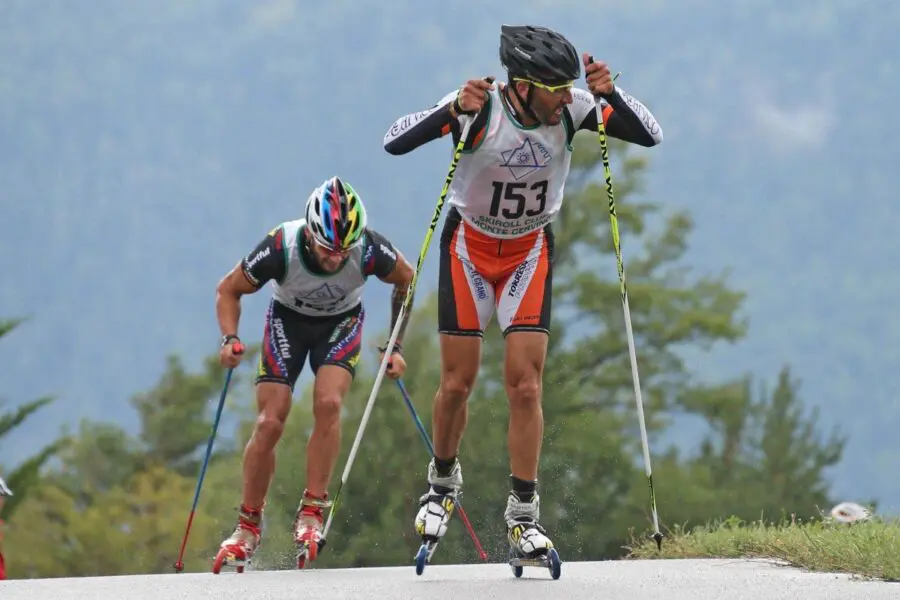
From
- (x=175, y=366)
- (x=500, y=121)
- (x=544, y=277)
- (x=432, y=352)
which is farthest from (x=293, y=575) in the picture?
(x=175, y=366)

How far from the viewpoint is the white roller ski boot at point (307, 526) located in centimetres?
1012

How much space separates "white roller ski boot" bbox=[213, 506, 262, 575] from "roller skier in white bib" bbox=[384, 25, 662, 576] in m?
2.27

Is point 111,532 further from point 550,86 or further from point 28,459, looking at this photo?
point 550,86

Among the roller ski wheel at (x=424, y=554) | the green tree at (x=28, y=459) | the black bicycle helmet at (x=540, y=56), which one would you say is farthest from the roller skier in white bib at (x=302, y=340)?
the green tree at (x=28, y=459)

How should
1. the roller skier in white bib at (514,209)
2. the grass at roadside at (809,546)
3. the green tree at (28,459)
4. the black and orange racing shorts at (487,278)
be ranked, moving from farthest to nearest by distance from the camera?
the green tree at (28,459), the black and orange racing shorts at (487,278), the grass at roadside at (809,546), the roller skier in white bib at (514,209)

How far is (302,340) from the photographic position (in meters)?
10.6

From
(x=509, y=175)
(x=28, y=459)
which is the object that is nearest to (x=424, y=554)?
(x=509, y=175)

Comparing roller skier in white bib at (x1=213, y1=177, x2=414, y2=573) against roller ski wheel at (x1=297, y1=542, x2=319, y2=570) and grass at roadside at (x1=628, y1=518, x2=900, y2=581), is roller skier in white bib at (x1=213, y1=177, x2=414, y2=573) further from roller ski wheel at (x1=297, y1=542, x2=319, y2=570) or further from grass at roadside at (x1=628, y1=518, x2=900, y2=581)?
grass at roadside at (x1=628, y1=518, x2=900, y2=581)

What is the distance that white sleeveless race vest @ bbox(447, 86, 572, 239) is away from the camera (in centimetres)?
774

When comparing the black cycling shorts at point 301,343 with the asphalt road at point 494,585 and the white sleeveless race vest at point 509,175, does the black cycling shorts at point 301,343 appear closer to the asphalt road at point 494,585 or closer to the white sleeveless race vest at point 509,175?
the asphalt road at point 494,585

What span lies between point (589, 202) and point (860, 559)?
3726 centimetres

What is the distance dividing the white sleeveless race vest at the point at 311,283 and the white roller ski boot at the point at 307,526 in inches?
52.7

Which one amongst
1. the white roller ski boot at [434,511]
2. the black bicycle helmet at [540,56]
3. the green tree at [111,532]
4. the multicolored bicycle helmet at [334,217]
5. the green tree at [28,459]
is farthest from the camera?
the green tree at [111,532]

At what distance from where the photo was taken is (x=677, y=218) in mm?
48656
